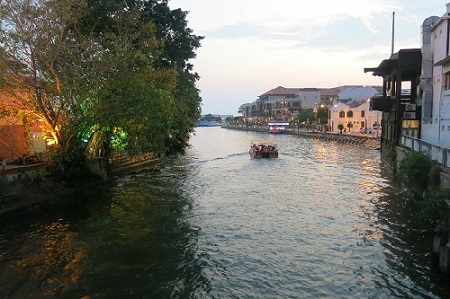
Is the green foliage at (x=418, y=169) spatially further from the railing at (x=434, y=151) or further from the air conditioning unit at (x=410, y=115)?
the air conditioning unit at (x=410, y=115)

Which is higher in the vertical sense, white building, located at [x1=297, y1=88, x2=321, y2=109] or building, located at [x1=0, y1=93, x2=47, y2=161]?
white building, located at [x1=297, y1=88, x2=321, y2=109]

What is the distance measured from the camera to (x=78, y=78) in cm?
2431

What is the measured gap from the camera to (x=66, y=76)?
23.9m

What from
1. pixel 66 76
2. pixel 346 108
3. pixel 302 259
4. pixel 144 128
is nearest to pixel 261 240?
pixel 302 259

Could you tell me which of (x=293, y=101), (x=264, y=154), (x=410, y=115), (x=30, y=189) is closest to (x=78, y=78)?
(x=30, y=189)

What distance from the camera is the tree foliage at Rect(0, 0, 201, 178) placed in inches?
884

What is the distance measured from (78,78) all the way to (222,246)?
15.0m

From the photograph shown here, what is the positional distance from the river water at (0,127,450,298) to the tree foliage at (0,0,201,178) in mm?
5097

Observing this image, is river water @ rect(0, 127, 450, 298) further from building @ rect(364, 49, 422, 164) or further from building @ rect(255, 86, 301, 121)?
building @ rect(255, 86, 301, 121)

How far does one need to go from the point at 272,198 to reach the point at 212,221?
685 centimetres

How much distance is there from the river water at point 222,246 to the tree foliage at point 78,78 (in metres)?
5.10

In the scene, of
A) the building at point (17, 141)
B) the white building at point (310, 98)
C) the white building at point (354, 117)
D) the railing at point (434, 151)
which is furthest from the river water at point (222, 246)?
the white building at point (310, 98)

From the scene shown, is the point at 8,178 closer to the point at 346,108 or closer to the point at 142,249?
the point at 142,249

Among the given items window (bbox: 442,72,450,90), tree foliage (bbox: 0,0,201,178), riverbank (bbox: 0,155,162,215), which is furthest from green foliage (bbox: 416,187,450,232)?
riverbank (bbox: 0,155,162,215)
